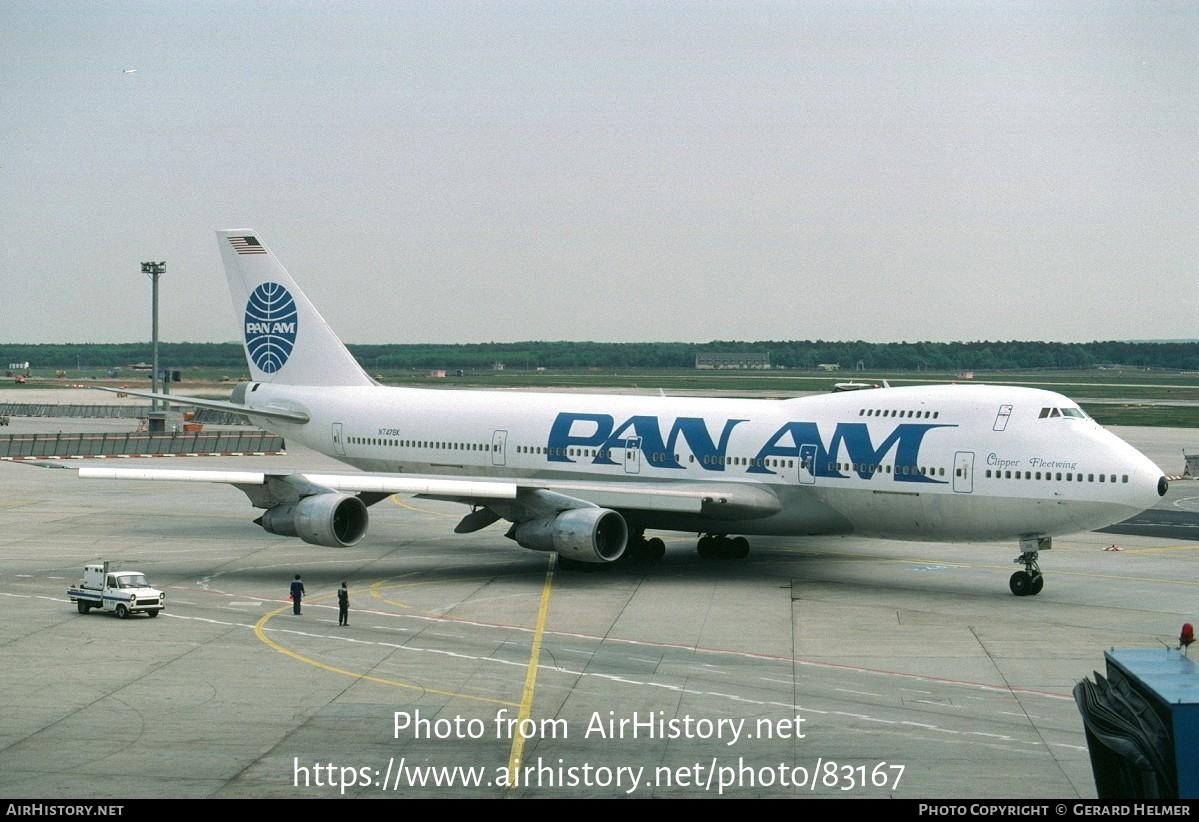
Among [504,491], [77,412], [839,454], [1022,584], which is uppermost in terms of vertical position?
[839,454]

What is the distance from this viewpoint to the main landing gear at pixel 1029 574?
41.2 meters

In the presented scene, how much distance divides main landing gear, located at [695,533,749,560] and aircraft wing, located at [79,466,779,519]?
12.5 ft

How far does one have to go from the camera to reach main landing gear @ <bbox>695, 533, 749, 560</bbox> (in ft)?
159

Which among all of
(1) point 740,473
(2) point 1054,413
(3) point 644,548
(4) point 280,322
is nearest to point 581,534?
(1) point 740,473

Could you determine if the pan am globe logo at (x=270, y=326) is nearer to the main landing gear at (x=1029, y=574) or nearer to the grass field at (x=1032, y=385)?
the main landing gear at (x=1029, y=574)

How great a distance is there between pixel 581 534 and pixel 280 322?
21.1 meters

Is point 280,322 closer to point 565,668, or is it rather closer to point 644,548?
point 644,548

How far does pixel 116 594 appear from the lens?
3784 centimetres

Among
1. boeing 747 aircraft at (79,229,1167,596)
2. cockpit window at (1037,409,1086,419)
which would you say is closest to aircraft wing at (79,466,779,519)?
boeing 747 aircraft at (79,229,1167,596)

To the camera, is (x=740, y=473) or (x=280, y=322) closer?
(x=740, y=473)

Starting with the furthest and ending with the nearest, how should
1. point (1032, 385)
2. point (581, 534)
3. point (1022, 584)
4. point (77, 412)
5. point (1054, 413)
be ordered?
point (1032, 385) → point (77, 412) → point (581, 534) → point (1022, 584) → point (1054, 413)
